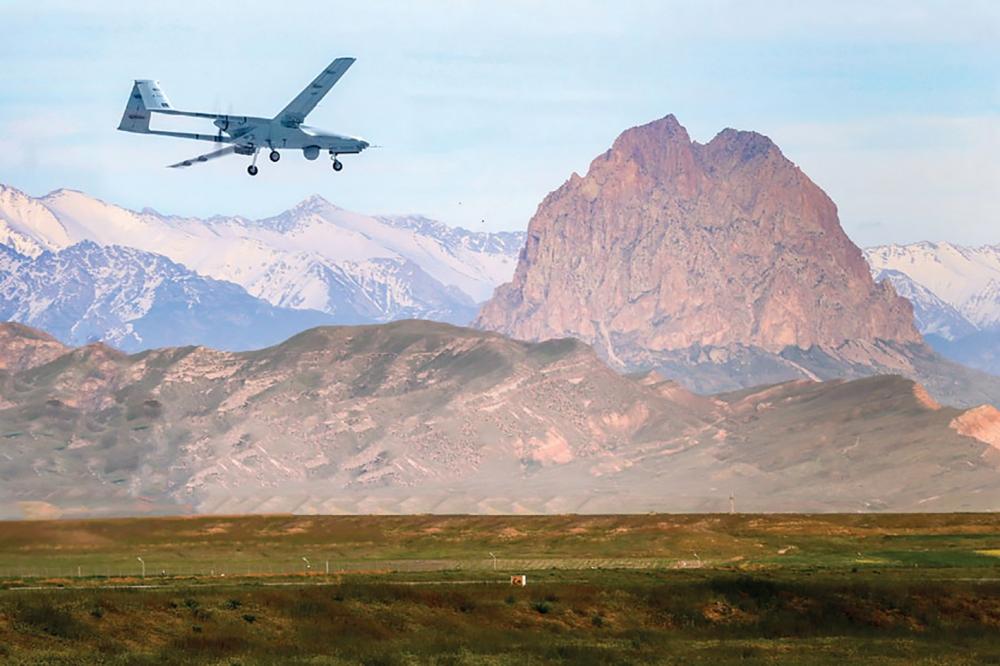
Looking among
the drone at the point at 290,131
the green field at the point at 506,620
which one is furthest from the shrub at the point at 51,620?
the drone at the point at 290,131

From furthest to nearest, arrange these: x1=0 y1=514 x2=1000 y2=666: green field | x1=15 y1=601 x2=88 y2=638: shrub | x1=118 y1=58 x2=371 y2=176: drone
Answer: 1. x1=118 y1=58 x2=371 y2=176: drone
2. x1=0 y1=514 x2=1000 y2=666: green field
3. x1=15 y1=601 x2=88 y2=638: shrub

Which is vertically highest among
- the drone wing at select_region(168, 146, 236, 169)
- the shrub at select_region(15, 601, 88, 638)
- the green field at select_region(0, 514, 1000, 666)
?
the drone wing at select_region(168, 146, 236, 169)

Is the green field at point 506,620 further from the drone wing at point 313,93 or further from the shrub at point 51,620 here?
the drone wing at point 313,93

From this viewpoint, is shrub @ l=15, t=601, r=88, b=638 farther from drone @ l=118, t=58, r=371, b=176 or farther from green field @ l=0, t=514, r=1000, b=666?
drone @ l=118, t=58, r=371, b=176

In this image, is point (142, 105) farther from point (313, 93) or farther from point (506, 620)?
point (506, 620)

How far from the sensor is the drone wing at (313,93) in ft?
591

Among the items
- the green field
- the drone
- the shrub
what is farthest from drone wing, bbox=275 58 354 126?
the shrub

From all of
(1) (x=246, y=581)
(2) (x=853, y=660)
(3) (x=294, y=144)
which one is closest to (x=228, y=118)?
(3) (x=294, y=144)

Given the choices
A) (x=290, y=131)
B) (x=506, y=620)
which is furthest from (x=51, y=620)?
(x=290, y=131)

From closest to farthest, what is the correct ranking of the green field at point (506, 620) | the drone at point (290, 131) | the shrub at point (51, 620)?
the shrub at point (51, 620) → the green field at point (506, 620) → the drone at point (290, 131)

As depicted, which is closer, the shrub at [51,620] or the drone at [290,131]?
the shrub at [51,620]

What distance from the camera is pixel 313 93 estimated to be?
181 m

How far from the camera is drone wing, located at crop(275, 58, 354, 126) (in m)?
180

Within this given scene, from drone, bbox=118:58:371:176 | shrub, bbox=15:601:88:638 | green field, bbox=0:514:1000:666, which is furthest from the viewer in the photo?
drone, bbox=118:58:371:176
